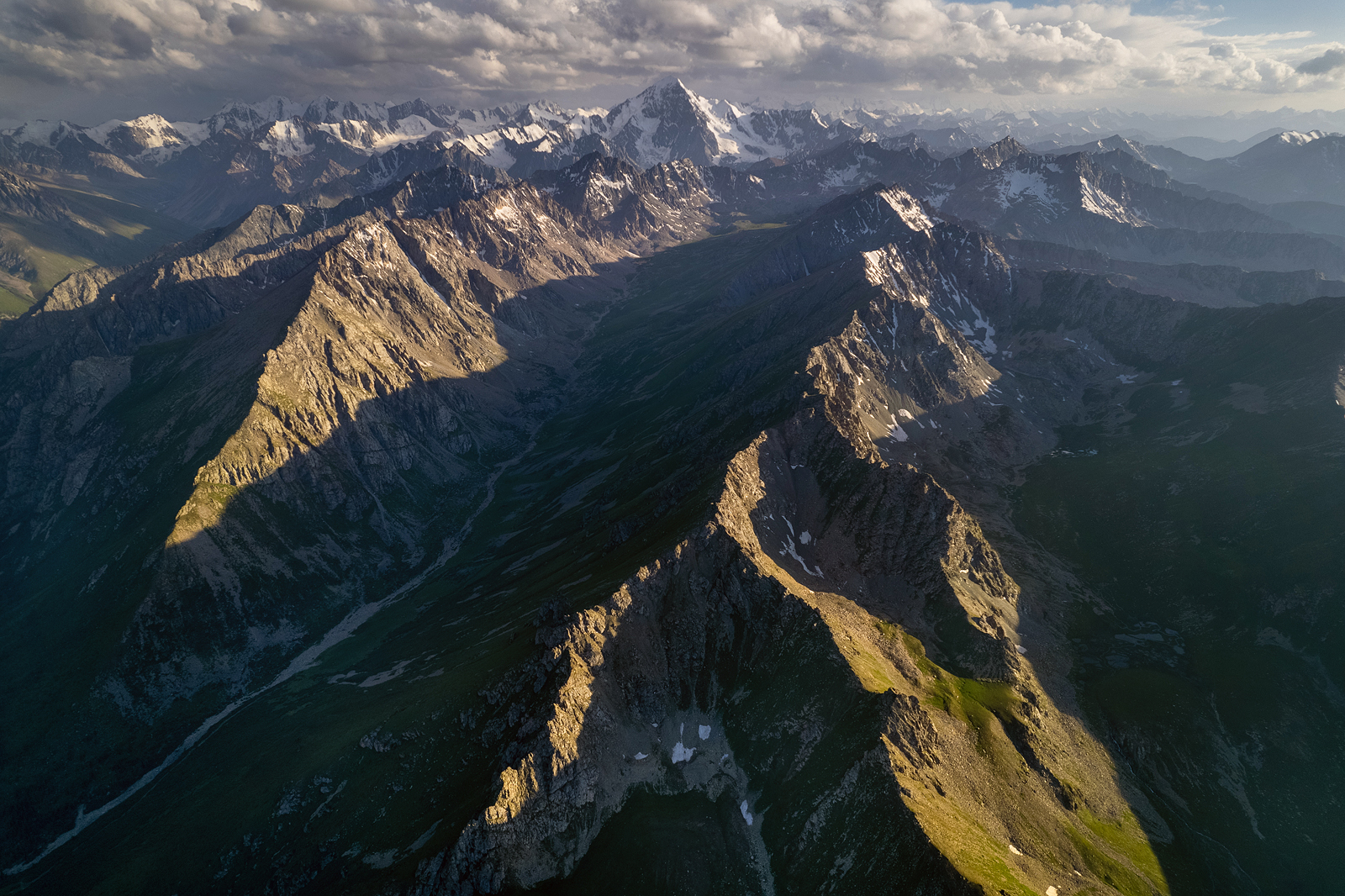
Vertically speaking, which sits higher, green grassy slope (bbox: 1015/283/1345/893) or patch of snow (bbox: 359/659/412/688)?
green grassy slope (bbox: 1015/283/1345/893)

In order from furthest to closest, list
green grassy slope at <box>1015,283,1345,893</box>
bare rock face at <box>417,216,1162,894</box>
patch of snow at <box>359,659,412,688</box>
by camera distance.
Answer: patch of snow at <box>359,659,412,688</box>, green grassy slope at <box>1015,283,1345,893</box>, bare rock face at <box>417,216,1162,894</box>

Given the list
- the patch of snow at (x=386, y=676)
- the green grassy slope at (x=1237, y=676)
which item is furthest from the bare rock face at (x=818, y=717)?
the patch of snow at (x=386, y=676)

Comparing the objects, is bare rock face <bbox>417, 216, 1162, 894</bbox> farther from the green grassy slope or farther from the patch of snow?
the patch of snow

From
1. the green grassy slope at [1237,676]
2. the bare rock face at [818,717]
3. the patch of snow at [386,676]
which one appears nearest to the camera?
A: the bare rock face at [818,717]

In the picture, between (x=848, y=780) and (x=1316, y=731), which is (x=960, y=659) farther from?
(x=1316, y=731)

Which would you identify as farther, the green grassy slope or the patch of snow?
the patch of snow

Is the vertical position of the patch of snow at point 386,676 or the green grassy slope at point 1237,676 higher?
the green grassy slope at point 1237,676

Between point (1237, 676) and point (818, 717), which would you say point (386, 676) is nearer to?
point (818, 717)

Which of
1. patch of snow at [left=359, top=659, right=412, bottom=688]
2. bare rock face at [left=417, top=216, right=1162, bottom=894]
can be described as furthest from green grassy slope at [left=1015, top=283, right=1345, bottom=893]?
patch of snow at [left=359, top=659, right=412, bottom=688]

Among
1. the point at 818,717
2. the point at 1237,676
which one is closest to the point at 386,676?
the point at 818,717

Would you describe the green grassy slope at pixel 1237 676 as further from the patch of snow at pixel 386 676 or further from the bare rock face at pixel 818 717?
the patch of snow at pixel 386 676

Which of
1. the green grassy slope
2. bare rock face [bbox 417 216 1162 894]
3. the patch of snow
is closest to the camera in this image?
bare rock face [bbox 417 216 1162 894]
